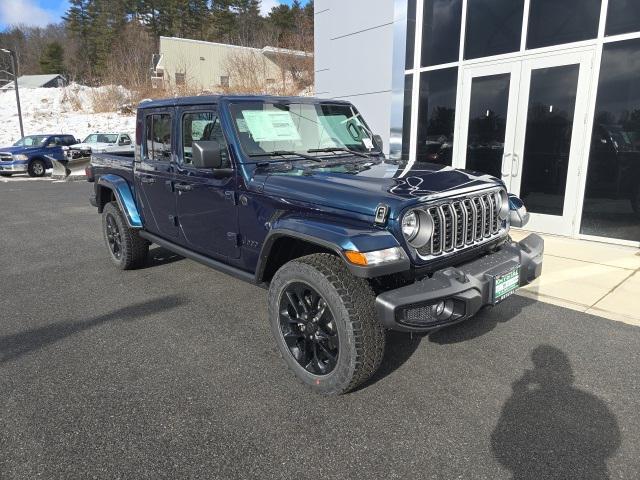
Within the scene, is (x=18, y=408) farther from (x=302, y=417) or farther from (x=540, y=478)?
(x=540, y=478)

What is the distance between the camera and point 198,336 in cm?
371

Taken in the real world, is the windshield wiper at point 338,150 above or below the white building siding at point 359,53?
below

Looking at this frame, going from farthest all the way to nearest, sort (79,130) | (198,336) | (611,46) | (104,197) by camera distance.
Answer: (79,130) → (611,46) → (104,197) → (198,336)

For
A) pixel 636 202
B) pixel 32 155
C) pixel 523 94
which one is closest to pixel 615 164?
pixel 636 202

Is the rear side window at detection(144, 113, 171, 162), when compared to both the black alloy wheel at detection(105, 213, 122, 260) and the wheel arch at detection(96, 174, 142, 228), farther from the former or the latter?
the black alloy wheel at detection(105, 213, 122, 260)

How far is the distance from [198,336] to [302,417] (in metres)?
1.40

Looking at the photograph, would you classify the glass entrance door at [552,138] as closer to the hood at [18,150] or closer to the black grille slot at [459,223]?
the black grille slot at [459,223]

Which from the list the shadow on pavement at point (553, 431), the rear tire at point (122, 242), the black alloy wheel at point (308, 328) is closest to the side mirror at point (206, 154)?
the black alloy wheel at point (308, 328)

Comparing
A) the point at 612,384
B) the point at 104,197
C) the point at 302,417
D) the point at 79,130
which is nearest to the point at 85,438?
the point at 302,417

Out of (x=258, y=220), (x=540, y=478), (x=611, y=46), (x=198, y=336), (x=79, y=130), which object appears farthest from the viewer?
(x=79, y=130)

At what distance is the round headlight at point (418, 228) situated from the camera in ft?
8.78

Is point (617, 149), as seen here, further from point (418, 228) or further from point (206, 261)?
point (206, 261)

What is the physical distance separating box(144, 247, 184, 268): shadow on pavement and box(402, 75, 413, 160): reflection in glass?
196 inches

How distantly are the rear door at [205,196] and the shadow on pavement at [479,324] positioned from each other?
5.75 feet
